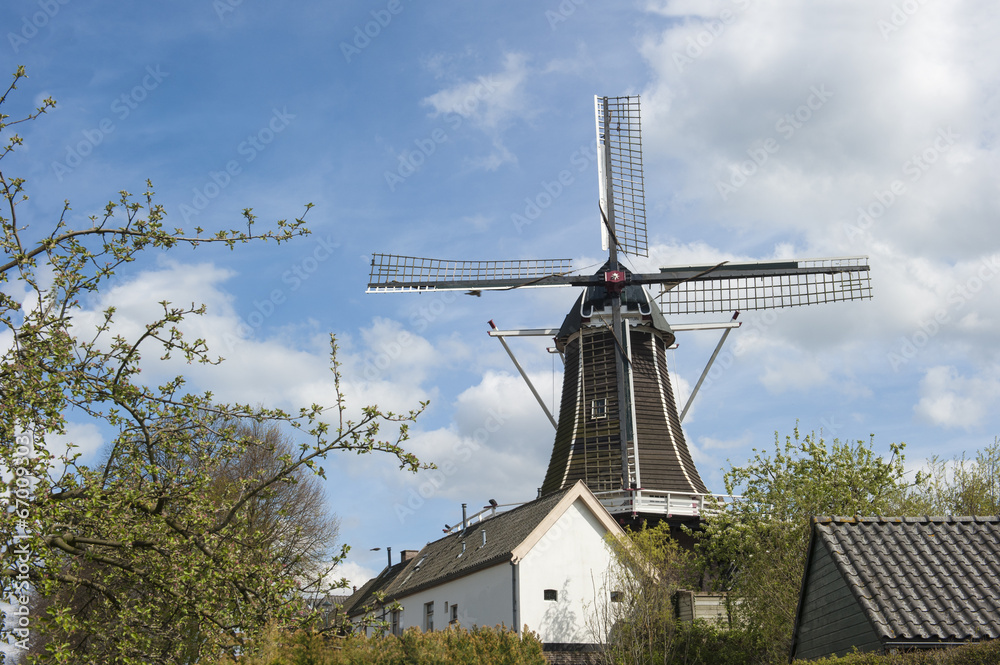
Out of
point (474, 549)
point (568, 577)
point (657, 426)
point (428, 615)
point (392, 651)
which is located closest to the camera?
point (392, 651)

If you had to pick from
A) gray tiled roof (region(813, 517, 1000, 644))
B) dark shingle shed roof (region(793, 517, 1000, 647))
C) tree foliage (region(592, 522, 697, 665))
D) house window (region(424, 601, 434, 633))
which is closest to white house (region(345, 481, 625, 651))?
tree foliage (region(592, 522, 697, 665))

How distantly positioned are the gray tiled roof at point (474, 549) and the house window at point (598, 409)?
5.07 m

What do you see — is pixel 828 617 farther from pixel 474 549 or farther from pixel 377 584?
pixel 377 584

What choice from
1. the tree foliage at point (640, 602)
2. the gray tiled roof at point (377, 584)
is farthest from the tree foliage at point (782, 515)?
the gray tiled roof at point (377, 584)

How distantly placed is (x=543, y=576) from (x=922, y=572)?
14361 millimetres

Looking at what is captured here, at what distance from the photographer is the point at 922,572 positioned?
1259 centimetres

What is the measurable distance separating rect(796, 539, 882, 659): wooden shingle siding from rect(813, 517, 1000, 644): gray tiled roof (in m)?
0.25

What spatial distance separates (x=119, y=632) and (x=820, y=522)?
10.3 metres

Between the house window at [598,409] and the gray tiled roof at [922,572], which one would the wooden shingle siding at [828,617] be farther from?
the house window at [598,409]

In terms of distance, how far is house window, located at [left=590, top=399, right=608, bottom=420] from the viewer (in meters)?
33.3

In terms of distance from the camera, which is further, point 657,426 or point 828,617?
point 657,426

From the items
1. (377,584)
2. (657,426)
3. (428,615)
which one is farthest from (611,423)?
(377,584)

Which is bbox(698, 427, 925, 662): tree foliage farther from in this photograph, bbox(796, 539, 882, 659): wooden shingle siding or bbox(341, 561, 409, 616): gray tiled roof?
bbox(341, 561, 409, 616): gray tiled roof

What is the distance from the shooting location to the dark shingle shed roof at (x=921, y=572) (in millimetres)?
11438
